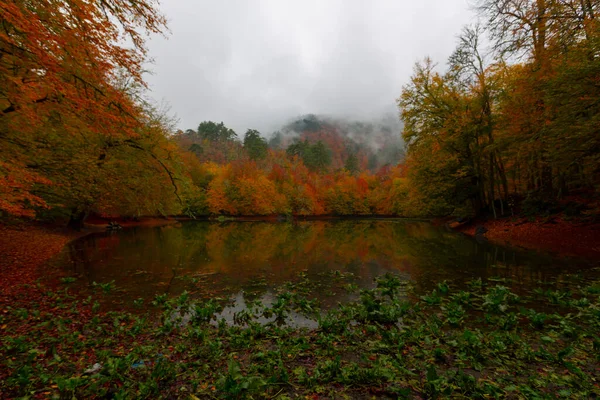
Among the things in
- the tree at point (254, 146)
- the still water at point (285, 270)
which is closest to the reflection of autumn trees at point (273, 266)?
the still water at point (285, 270)

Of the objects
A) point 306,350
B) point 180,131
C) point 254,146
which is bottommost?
point 306,350

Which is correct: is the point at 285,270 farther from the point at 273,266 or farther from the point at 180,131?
the point at 180,131

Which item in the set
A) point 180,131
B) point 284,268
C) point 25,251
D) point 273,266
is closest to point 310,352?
point 284,268

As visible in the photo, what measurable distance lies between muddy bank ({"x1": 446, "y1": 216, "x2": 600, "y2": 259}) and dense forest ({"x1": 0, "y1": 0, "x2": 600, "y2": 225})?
148 cm

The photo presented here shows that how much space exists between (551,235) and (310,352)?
1742cm

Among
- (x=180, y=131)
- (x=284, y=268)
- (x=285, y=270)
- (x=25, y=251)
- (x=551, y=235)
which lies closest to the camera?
(x=285, y=270)

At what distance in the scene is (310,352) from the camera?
4.27 m

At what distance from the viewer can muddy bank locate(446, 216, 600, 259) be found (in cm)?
1259

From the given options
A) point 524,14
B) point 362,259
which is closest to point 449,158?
point 524,14

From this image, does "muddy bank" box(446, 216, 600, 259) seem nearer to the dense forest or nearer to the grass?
the dense forest

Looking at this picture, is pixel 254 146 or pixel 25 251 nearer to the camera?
pixel 25 251

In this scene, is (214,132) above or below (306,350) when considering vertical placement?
above

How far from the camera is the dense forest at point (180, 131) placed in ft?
18.0

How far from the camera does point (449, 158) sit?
21.7m
